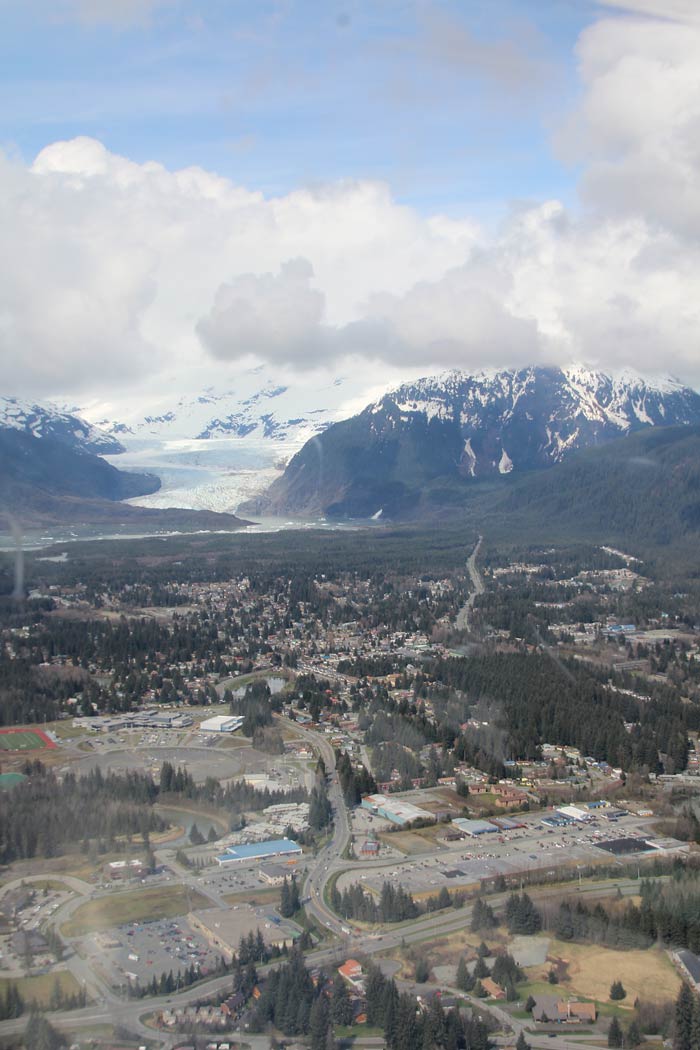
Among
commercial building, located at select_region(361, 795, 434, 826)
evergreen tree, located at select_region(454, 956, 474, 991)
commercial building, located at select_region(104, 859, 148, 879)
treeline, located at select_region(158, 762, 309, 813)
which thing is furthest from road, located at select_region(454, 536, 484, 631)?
evergreen tree, located at select_region(454, 956, 474, 991)

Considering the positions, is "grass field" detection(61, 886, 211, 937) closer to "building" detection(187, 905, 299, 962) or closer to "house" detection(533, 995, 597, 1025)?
"building" detection(187, 905, 299, 962)

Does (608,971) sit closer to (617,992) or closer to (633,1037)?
(617,992)

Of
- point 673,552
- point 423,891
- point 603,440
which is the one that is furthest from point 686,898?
point 603,440

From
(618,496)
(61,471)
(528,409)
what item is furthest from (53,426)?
(618,496)

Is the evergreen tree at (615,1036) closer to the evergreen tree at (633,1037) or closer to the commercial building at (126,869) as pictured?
the evergreen tree at (633,1037)

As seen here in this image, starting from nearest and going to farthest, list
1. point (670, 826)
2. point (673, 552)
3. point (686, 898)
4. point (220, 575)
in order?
point (686, 898) → point (670, 826) → point (220, 575) → point (673, 552)

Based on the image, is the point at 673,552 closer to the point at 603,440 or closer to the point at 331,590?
the point at 331,590
